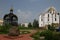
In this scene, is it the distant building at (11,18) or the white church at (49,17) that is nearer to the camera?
the distant building at (11,18)

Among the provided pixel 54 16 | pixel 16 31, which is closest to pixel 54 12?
pixel 54 16

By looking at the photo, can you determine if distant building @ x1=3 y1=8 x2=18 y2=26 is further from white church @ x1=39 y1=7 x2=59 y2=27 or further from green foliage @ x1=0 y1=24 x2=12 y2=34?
white church @ x1=39 y1=7 x2=59 y2=27

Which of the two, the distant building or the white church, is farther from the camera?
the white church

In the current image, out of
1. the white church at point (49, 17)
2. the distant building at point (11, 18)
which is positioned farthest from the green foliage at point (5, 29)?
the white church at point (49, 17)

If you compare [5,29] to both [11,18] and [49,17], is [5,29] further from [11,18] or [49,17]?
[49,17]

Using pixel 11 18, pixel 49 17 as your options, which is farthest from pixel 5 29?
pixel 49 17

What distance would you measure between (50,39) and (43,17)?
2247 cm

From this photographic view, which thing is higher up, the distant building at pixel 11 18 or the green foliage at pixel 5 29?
the distant building at pixel 11 18

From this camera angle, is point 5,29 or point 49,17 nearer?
point 5,29

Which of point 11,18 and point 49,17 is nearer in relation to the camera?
point 11,18

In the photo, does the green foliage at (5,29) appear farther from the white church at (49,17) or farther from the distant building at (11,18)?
the white church at (49,17)

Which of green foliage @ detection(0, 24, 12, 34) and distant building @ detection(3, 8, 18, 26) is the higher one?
→ distant building @ detection(3, 8, 18, 26)

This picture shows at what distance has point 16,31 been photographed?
17.7m

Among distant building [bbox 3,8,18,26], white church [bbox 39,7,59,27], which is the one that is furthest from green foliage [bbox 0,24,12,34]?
white church [bbox 39,7,59,27]
